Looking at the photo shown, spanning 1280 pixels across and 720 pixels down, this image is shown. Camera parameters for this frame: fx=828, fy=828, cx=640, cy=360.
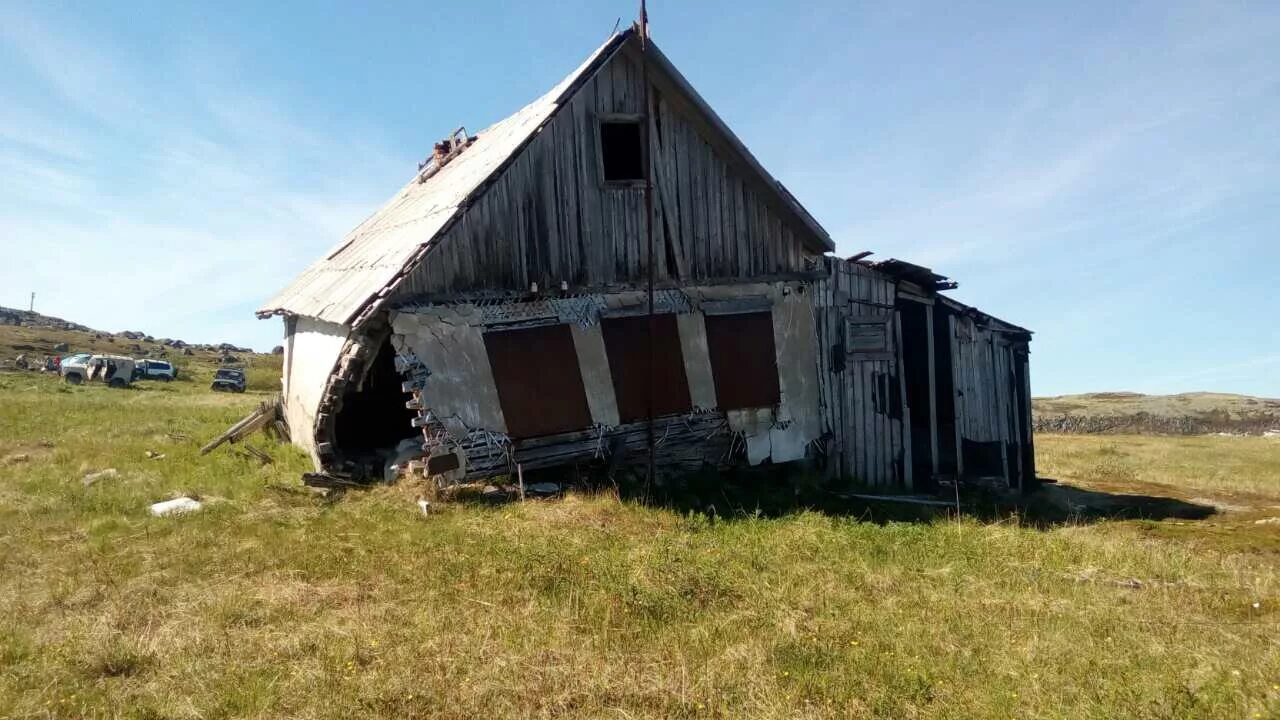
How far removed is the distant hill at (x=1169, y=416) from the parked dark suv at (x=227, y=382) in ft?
123

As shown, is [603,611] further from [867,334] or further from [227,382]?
[227,382]

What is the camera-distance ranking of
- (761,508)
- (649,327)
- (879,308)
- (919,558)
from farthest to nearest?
(879,308) < (649,327) < (761,508) < (919,558)

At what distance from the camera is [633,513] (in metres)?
10.8

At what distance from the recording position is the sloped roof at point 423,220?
39.5ft

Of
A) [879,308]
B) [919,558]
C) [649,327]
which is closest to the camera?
[919,558]

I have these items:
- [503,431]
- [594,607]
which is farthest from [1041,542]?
[503,431]

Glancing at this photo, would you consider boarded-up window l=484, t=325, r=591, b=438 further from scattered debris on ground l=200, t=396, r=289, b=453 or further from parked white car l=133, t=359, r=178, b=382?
parked white car l=133, t=359, r=178, b=382

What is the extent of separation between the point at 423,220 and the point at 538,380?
11.4 ft

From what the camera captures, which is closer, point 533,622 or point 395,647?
point 395,647

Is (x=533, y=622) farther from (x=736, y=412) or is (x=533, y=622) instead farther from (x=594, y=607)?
(x=736, y=412)

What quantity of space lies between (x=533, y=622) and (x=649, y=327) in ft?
22.6

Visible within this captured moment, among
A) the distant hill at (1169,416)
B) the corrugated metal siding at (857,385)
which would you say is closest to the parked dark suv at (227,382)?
the corrugated metal siding at (857,385)

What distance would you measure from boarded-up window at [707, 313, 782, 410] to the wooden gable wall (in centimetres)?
84

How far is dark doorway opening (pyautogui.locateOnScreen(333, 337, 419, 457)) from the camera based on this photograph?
16703mm
